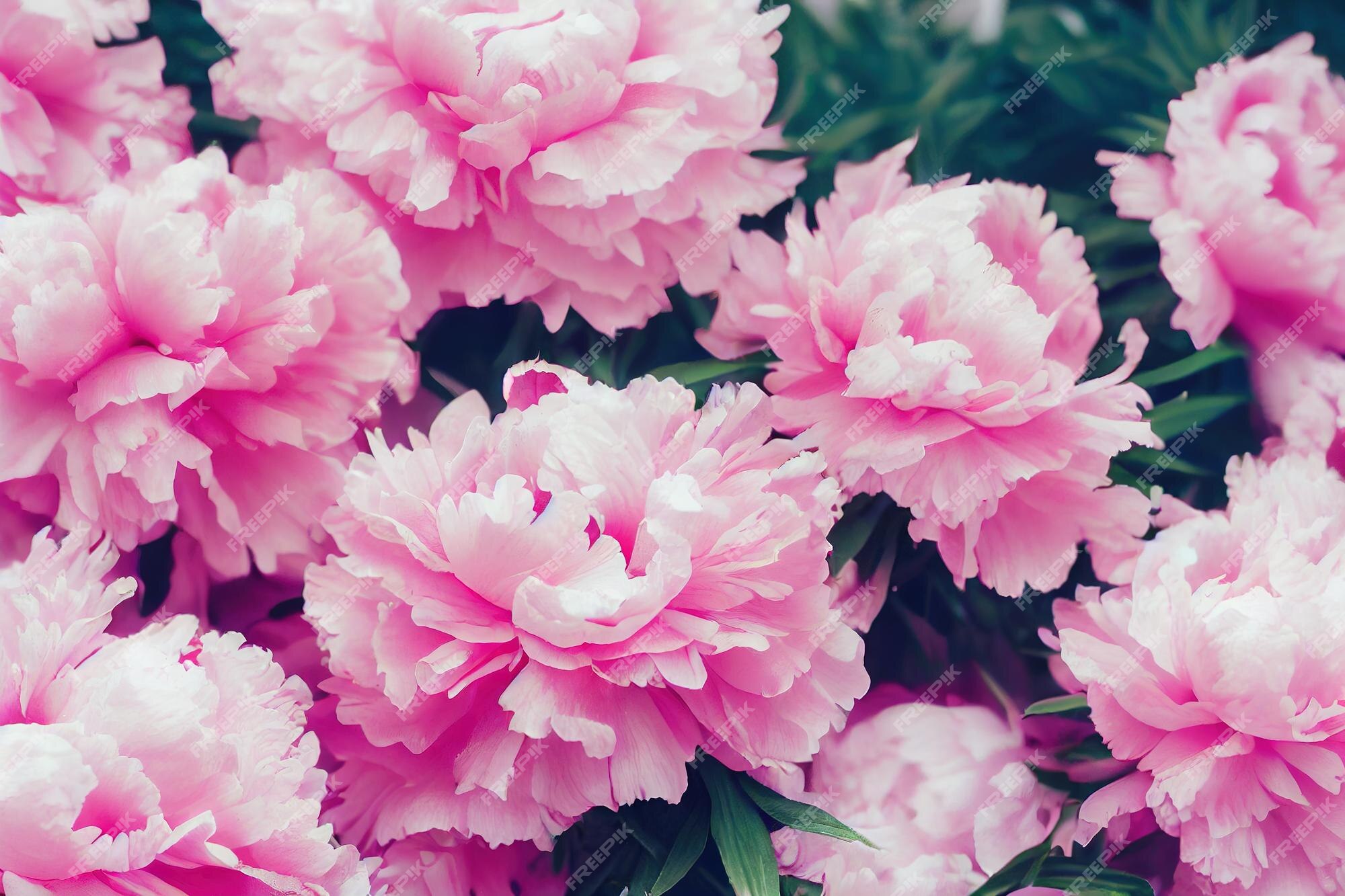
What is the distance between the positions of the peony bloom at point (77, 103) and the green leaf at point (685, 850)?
239 mm

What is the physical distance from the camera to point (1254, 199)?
1.27 feet

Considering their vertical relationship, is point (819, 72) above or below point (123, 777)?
above

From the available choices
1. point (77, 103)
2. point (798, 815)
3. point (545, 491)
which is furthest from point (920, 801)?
point (77, 103)

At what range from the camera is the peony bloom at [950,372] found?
0.33 m

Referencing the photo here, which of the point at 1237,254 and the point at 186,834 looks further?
the point at 1237,254

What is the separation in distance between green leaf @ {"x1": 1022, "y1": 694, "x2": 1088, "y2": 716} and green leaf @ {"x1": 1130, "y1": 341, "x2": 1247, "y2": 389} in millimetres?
103

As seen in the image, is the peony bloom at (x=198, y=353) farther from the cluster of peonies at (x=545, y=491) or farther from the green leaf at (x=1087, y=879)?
the green leaf at (x=1087, y=879)

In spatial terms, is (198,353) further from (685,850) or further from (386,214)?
(685,850)

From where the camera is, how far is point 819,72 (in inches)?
16.4

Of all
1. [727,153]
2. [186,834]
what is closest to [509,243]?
[727,153]

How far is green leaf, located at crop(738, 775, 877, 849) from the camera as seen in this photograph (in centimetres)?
34

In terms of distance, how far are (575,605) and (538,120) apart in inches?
5.2

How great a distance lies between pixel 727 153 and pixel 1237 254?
166 millimetres

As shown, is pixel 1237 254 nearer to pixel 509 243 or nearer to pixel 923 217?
pixel 923 217
